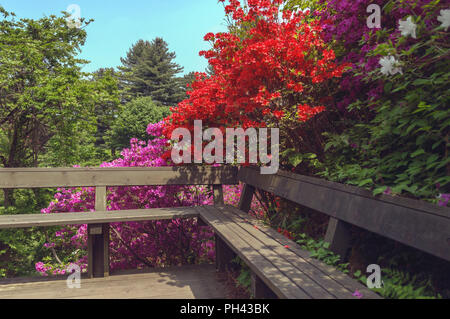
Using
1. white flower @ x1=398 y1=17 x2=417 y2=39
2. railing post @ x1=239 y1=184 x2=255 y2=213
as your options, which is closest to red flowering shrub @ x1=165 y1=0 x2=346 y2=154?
railing post @ x1=239 y1=184 x2=255 y2=213

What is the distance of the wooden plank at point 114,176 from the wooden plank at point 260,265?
3.57ft

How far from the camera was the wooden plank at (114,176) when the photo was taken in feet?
12.6

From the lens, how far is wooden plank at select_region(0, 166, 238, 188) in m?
3.83

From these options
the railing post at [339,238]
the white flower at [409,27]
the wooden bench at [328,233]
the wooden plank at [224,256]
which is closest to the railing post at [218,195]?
the wooden plank at [224,256]

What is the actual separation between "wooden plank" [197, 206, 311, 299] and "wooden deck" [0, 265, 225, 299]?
60 cm

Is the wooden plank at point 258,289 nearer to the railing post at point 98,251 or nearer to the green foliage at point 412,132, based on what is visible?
the green foliage at point 412,132

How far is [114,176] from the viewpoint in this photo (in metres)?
4.03

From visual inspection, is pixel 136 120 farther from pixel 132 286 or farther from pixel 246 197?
pixel 132 286

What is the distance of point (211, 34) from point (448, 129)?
2.36 meters

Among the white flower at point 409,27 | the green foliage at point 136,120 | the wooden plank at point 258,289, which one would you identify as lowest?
the wooden plank at point 258,289

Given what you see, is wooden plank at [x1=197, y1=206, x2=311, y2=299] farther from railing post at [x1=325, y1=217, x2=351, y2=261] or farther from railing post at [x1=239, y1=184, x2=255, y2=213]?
railing post at [x1=239, y1=184, x2=255, y2=213]

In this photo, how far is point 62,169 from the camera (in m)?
3.91
